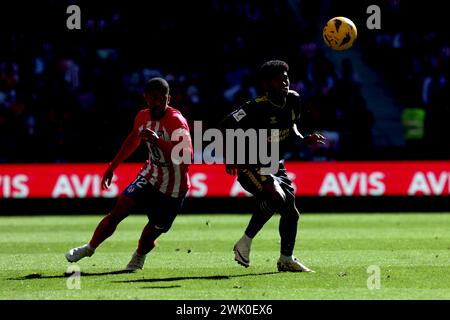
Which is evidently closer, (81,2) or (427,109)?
(427,109)

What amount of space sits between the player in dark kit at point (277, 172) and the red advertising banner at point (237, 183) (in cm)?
910

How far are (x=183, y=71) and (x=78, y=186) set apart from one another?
5828 mm

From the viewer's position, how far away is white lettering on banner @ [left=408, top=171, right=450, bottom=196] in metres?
20.6

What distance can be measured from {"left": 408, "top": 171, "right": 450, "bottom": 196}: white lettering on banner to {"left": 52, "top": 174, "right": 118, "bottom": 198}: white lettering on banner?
5.85m

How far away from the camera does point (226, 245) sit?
1434cm

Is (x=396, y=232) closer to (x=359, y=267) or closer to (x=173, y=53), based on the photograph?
(x=359, y=267)

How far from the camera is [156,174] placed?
11070 mm

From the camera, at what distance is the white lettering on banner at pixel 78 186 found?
20547 millimetres

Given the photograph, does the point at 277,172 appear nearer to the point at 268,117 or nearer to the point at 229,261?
the point at 268,117

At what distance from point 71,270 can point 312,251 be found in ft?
11.6

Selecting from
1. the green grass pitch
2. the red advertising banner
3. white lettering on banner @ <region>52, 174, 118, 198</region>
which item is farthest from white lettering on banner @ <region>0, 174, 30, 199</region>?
the green grass pitch

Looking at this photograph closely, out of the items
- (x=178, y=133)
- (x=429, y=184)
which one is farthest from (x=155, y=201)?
(x=429, y=184)
